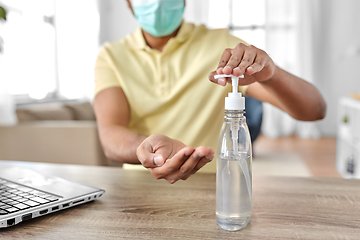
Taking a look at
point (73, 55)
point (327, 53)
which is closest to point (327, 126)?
point (327, 53)

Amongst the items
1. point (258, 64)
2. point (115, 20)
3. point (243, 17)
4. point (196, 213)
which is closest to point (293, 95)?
point (258, 64)

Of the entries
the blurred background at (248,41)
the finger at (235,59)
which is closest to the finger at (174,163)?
the finger at (235,59)

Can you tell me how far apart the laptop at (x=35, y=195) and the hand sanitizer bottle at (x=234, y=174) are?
277 millimetres

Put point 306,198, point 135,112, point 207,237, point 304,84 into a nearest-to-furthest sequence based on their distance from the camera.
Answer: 1. point 207,237
2. point 306,198
3. point 304,84
4. point 135,112

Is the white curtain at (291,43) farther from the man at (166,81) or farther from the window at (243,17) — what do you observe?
the man at (166,81)

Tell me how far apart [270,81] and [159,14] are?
528mm

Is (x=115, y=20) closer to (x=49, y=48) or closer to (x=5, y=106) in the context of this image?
(x=49, y=48)

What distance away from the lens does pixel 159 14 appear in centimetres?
119

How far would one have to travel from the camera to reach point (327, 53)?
527cm

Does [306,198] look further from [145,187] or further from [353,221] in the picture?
[145,187]

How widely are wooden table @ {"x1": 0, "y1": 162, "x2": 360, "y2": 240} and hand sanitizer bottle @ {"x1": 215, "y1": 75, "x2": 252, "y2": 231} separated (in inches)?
0.9

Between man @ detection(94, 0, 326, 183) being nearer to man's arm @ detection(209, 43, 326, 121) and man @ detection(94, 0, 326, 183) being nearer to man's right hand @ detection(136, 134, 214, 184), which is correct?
man's arm @ detection(209, 43, 326, 121)

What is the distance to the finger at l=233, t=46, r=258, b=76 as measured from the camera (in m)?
0.51

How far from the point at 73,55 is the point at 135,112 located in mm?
4425
